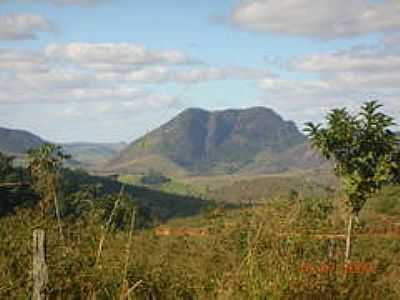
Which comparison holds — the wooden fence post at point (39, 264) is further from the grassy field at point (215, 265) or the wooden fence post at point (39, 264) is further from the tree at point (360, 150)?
the tree at point (360, 150)

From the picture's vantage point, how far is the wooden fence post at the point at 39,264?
17.1ft

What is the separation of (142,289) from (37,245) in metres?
2.10

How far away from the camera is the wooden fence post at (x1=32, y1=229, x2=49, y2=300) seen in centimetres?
520

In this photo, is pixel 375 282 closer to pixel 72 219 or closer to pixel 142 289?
pixel 142 289

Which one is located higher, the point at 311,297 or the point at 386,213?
the point at 311,297

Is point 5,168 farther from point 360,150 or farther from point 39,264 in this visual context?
point 39,264

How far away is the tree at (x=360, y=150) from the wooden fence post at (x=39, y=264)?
11775mm

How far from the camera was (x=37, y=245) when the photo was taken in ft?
17.1

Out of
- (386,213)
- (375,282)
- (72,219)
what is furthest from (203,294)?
(386,213)

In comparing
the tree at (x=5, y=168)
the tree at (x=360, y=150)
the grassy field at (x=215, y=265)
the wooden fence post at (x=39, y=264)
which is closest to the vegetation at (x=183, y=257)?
the grassy field at (x=215, y=265)
